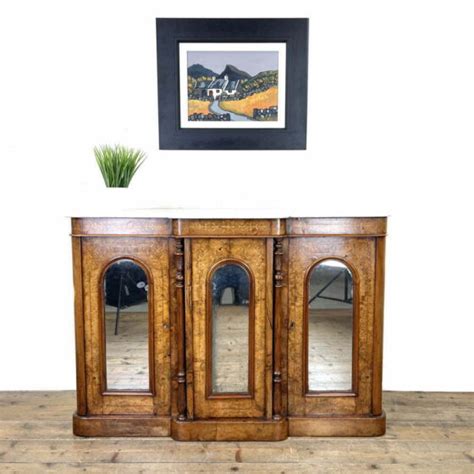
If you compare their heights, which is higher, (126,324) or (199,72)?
(199,72)

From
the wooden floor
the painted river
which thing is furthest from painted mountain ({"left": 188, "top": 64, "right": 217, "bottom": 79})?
the wooden floor

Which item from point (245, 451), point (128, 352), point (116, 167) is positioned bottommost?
point (245, 451)

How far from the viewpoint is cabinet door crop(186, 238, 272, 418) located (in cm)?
224

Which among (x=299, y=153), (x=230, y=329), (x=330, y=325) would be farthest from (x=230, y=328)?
(x=299, y=153)

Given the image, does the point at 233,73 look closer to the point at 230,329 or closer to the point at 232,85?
the point at 232,85

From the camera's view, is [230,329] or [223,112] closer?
[230,329]

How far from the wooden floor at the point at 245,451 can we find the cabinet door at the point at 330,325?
0.64 feet

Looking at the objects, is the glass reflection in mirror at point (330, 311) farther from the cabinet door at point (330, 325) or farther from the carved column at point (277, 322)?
the carved column at point (277, 322)

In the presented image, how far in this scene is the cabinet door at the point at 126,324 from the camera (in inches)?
89.1

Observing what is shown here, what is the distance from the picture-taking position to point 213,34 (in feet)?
9.02

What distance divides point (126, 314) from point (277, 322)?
0.71m

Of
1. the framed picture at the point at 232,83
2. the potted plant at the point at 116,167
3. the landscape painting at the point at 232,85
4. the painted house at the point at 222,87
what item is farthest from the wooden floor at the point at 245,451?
the painted house at the point at 222,87

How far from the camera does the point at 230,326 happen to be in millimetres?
2273

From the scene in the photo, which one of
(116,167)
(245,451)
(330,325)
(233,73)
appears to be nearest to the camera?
(245,451)
